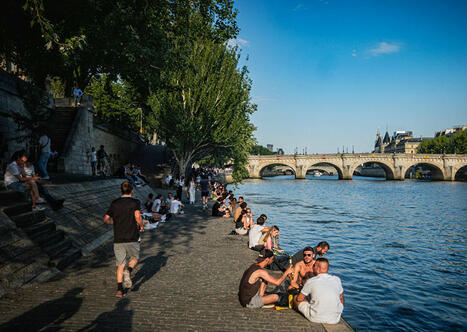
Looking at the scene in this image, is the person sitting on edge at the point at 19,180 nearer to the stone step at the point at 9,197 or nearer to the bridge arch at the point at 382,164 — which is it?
the stone step at the point at 9,197

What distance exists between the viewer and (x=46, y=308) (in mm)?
4633

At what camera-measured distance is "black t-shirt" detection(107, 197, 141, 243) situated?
5.38m

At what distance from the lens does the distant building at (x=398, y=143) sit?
132m

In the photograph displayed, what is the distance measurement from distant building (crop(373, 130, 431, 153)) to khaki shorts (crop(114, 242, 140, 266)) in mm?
146345

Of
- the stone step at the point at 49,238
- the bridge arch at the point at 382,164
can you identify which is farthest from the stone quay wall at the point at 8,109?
the bridge arch at the point at 382,164

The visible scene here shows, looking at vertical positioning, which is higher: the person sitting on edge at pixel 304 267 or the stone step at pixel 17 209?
the stone step at pixel 17 209

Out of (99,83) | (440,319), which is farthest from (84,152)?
(99,83)

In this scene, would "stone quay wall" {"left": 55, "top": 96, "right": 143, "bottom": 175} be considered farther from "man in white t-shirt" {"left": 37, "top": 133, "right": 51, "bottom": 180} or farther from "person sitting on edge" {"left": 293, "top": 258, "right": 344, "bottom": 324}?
"person sitting on edge" {"left": 293, "top": 258, "right": 344, "bottom": 324}

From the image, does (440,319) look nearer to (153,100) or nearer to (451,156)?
(153,100)

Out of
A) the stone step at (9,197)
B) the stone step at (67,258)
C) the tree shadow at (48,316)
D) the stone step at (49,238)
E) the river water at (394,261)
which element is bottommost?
the river water at (394,261)

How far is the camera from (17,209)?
7.00 metres

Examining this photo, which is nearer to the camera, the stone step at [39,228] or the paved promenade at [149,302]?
the paved promenade at [149,302]

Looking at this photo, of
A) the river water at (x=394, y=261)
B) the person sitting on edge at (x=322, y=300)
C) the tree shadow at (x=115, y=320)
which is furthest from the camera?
the river water at (x=394, y=261)

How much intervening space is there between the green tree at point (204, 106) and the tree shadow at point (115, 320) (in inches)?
754
